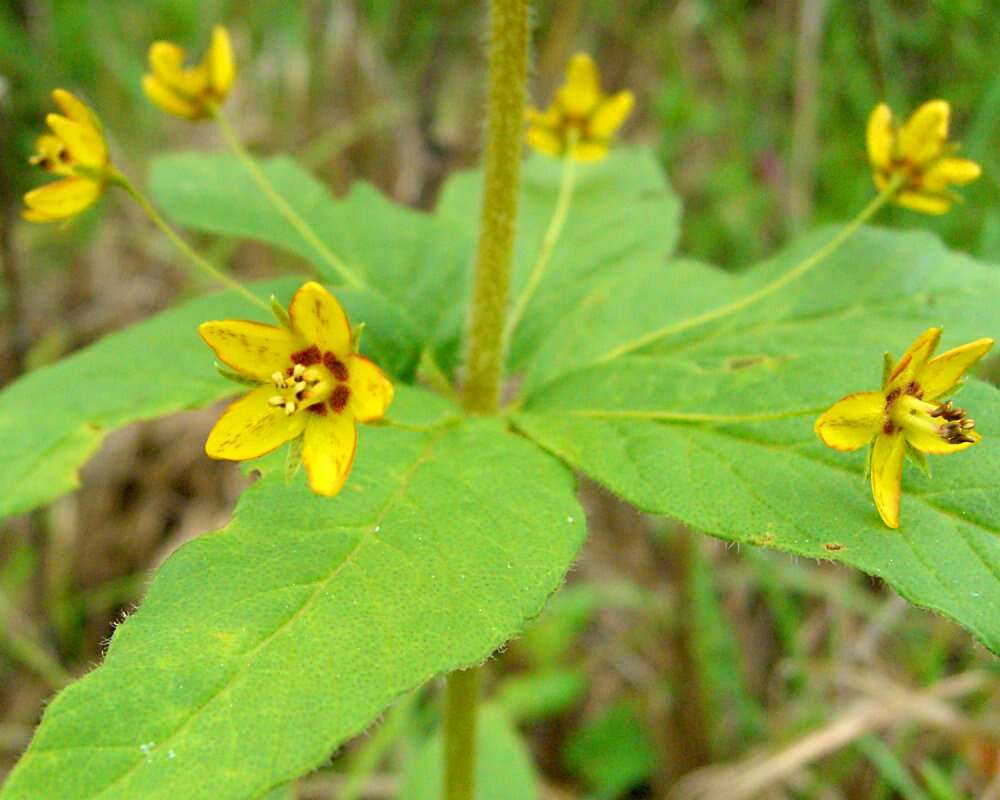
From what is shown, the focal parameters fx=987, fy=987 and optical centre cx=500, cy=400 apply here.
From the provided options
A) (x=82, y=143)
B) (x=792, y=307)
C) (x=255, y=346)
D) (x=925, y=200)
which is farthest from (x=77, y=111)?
(x=925, y=200)

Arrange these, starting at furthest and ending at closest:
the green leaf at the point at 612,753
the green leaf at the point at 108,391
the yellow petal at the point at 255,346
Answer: the green leaf at the point at 612,753 < the green leaf at the point at 108,391 < the yellow petal at the point at 255,346

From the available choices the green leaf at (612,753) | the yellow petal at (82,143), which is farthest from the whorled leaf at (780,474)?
the green leaf at (612,753)

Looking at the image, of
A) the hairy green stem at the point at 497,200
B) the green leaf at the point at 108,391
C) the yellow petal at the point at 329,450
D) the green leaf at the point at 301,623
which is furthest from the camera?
the green leaf at the point at 108,391

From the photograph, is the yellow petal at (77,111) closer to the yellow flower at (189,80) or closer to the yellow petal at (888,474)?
the yellow flower at (189,80)

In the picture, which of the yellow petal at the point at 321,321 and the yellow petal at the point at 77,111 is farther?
the yellow petal at the point at 77,111

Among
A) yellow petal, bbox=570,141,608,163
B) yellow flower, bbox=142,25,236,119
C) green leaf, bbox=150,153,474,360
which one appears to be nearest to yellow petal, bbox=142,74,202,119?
yellow flower, bbox=142,25,236,119

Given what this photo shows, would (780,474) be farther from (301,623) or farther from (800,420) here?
(301,623)

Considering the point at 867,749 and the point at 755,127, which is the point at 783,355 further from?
the point at 755,127

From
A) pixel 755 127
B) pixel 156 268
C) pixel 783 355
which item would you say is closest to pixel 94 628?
pixel 156 268
